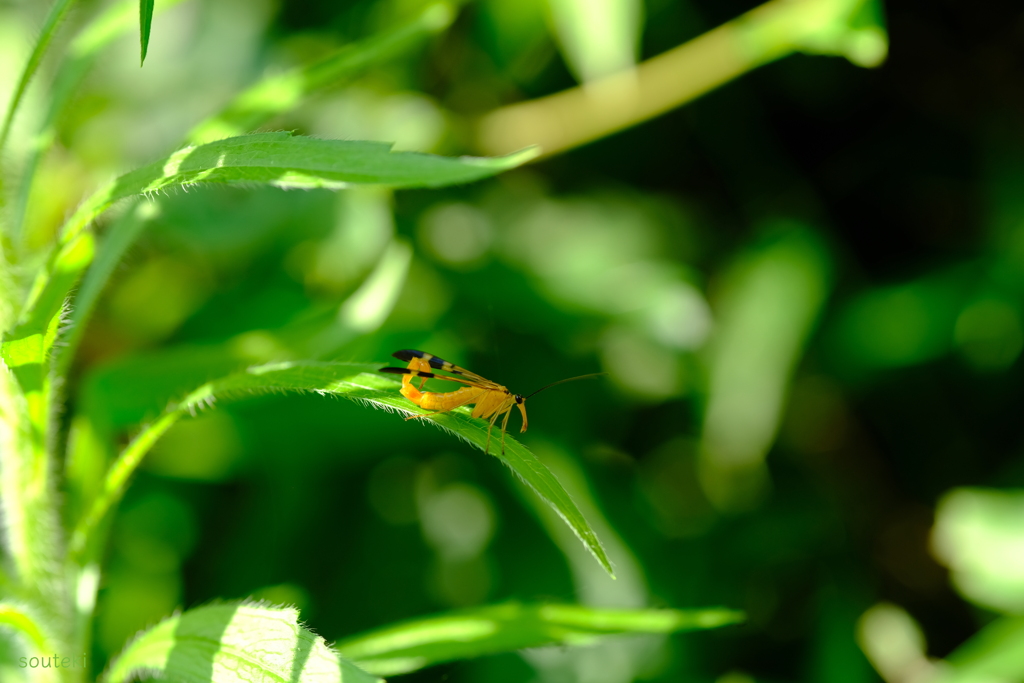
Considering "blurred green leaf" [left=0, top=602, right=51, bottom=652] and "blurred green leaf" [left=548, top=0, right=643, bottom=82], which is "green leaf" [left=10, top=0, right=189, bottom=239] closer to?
"blurred green leaf" [left=0, top=602, right=51, bottom=652]

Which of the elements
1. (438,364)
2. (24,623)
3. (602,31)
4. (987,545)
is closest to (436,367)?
(438,364)

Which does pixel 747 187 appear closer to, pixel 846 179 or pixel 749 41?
pixel 846 179

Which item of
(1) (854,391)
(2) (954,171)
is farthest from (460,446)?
(2) (954,171)

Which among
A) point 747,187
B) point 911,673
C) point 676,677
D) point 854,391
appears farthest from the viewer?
point 747,187

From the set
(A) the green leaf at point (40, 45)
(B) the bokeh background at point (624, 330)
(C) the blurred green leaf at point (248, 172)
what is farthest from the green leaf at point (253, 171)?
(B) the bokeh background at point (624, 330)

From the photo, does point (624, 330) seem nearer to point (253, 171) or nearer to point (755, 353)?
point (755, 353)

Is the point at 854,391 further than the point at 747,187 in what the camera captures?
No
